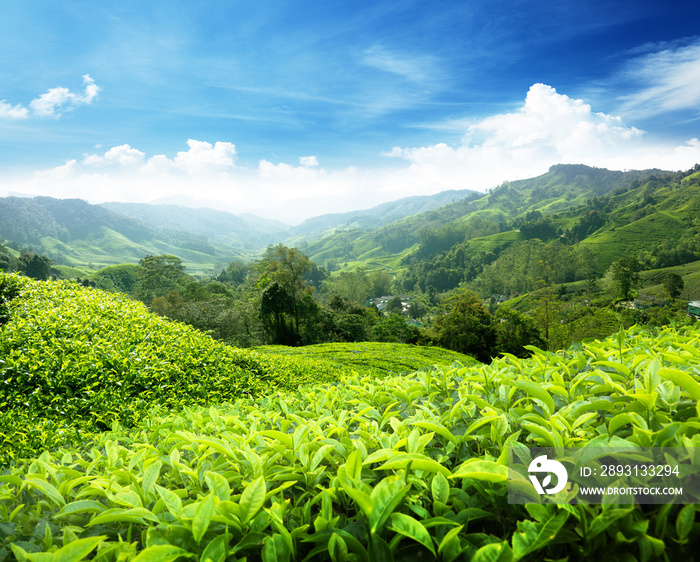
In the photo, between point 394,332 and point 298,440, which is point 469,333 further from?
point 298,440

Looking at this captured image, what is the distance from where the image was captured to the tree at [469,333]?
108ft

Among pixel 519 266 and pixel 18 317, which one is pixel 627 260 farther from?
pixel 18 317

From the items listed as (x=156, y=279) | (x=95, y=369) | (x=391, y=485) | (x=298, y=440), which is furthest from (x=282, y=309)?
(x=156, y=279)

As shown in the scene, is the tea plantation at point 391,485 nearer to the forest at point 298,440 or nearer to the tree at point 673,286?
the forest at point 298,440

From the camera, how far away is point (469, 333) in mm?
33062

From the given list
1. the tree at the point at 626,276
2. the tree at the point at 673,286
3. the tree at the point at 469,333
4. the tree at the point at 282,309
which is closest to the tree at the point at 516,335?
the tree at the point at 469,333

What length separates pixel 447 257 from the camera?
132 meters

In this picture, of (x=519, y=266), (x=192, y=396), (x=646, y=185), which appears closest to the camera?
(x=192, y=396)

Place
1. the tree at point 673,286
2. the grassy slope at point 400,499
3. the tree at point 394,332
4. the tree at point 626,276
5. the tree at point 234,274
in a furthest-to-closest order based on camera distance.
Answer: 1. the tree at point 234,274
2. the tree at point 626,276
3. the tree at point 673,286
4. the tree at point 394,332
5. the grassy slope at point 400,499

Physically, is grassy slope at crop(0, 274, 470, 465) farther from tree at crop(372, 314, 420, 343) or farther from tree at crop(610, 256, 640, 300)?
tree at crop(610, 256, 640, 300)

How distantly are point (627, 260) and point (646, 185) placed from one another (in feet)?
432

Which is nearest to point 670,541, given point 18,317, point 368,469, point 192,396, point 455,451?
point 455,451

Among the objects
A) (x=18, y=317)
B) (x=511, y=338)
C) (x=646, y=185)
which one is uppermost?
(x=646, y=185)

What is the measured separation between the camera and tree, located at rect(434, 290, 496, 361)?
32.9 m
